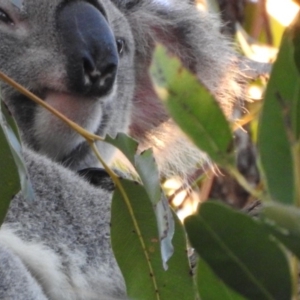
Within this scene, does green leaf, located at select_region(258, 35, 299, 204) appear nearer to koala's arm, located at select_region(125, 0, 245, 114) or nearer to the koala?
the koala

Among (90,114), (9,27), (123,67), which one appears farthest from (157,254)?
(123,67)

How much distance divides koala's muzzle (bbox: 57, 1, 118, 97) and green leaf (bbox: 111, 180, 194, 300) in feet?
2.72

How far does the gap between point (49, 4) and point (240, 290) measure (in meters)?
1.53

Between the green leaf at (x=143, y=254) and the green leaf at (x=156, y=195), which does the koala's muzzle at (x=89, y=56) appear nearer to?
the green leaf at (x=143, y=254)

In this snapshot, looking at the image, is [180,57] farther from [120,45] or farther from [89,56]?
[89,56]

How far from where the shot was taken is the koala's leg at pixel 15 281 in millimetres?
1225

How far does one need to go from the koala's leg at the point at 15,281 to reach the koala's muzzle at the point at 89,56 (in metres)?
0.66

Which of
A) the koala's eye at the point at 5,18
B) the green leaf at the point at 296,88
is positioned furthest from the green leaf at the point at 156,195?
the koala's eye at the point at 5,18

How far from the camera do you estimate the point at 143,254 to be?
103cm

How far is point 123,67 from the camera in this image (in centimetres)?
247

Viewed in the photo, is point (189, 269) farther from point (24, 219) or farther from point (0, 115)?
point (24, 219)

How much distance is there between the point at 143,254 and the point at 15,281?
0.30 meters

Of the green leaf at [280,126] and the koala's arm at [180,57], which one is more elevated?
the green leaf at [280,126]

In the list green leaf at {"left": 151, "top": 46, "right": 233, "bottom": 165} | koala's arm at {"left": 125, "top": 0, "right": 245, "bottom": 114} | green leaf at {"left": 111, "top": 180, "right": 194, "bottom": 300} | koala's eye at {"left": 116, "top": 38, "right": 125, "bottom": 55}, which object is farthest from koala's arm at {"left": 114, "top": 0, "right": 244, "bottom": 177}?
green leaf at {"left": 151, "top": 46, "right": 233, "bottom": 165}
